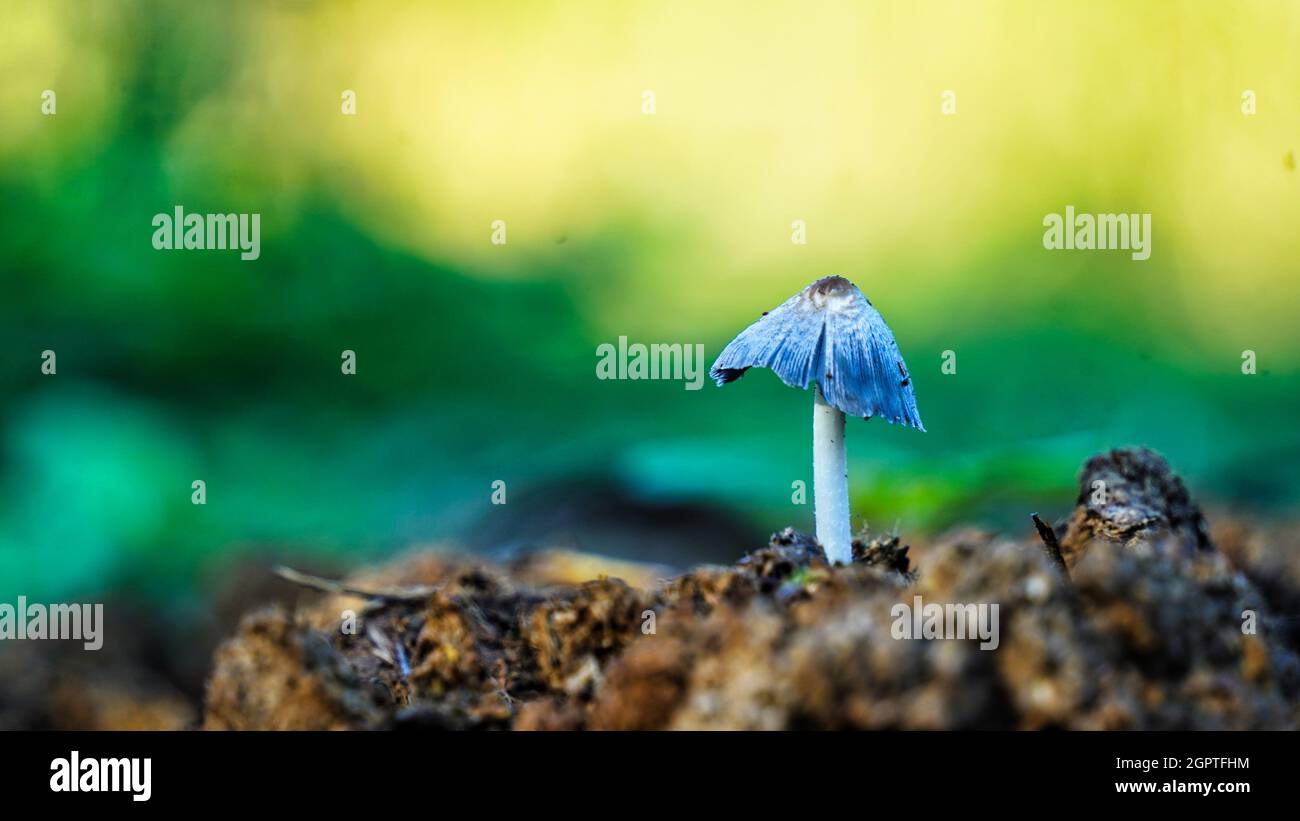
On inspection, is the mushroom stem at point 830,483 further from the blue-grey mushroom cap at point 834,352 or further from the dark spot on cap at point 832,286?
the dark spot on cap at point 832,286

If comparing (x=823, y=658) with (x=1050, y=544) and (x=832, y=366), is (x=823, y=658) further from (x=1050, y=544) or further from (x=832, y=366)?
(x=1050, y=544)

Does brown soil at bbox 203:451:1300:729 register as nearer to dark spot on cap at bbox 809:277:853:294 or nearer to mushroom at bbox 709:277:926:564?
mushroom at bbox 709:277:926:564

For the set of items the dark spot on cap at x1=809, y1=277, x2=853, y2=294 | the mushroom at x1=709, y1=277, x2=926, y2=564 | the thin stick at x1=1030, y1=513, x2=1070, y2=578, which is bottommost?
the thin stick at x1=1030, y1=513, x2=1070, y2=578

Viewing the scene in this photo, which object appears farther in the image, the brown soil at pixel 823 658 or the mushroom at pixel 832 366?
the mushroom at pixel 832 366

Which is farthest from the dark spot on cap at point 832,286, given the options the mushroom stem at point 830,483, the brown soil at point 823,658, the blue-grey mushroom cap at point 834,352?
the brown soil at point 823,658

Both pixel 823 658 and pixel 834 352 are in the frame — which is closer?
pixel 823 658

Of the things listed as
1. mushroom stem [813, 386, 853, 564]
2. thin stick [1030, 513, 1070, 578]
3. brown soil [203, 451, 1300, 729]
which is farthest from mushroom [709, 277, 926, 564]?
thin stick [1030, 513, 1070, 578]

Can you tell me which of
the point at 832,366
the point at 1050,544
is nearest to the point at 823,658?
the point at 832,366
